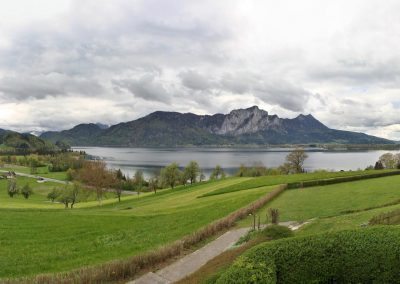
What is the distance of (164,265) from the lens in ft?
68.0

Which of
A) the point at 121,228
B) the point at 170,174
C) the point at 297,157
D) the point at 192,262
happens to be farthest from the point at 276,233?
the point at 297,157

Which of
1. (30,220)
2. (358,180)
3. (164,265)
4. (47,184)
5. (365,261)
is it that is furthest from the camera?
(47,184)

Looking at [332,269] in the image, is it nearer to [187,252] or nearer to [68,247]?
[187,252]

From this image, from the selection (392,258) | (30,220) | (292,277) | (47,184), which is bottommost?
(47,184)

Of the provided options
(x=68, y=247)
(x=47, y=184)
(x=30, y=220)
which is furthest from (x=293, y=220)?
(x=47, y=184)

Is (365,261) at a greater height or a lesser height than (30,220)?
greater

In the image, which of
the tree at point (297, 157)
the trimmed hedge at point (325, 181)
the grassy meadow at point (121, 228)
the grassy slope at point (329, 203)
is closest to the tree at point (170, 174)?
the tree at point (297, 157)

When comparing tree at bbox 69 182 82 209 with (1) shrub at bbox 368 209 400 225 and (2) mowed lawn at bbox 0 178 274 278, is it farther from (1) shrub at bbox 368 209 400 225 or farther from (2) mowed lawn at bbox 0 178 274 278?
(1) shrub at bbox 368 209 400 225

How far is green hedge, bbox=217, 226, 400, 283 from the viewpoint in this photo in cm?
1195

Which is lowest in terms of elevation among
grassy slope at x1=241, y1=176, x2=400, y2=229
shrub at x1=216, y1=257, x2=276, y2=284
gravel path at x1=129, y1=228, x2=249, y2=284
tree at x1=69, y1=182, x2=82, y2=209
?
tree at x1=69, y1=182, x2=82, y2=209

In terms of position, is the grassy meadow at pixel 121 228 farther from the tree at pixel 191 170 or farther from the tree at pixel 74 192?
the tree at pixel 191 170

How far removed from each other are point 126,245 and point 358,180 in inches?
1782

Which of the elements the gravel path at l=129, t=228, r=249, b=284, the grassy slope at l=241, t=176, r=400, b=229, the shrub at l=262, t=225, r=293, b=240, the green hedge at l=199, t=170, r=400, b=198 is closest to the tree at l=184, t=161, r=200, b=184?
the green hedge at l=199, t=170, r=400, b=198

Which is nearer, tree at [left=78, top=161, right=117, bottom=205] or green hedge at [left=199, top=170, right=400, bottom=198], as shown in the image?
green hedge at [left=199, top=170, right=400, bottom=198]
